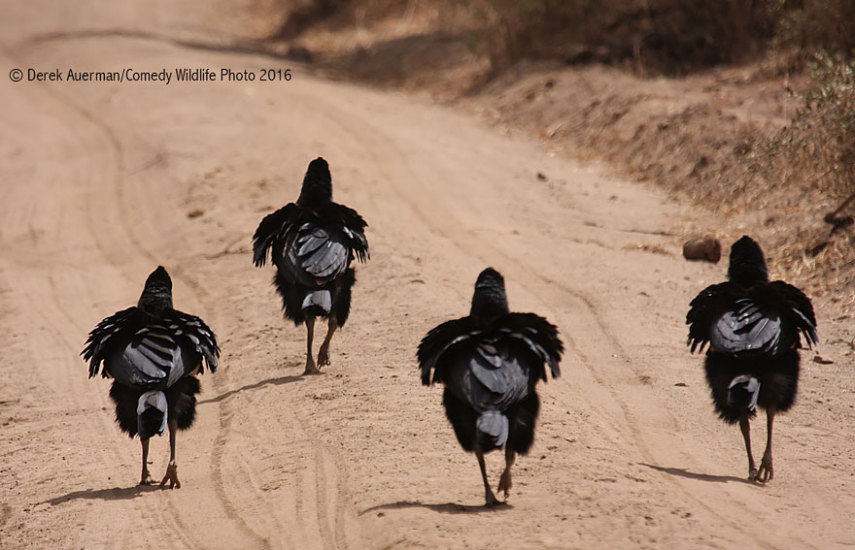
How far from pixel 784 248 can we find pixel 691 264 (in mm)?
1076

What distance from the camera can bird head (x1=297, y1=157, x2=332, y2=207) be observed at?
877 cm

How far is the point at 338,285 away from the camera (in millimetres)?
8609

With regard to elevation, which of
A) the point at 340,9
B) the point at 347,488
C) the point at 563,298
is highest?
the point at 340,9

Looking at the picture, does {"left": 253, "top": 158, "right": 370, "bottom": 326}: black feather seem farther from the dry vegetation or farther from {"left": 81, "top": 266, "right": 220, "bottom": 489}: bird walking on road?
the dry vegetation

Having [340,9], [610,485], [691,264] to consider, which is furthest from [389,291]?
[340,9]

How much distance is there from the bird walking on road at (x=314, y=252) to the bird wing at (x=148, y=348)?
1428mm

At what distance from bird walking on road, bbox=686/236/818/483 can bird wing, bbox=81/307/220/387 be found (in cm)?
333

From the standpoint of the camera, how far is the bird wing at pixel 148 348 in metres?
6.57

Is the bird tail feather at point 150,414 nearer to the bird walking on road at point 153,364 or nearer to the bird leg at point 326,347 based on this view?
the bird walking on road at point 153,364

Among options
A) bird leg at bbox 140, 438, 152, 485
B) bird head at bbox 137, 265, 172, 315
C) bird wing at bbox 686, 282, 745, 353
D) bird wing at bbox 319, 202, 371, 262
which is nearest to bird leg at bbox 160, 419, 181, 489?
bird leg at bbox 140, 438, 152, 485

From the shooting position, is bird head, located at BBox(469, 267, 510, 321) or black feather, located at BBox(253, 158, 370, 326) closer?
bird head, located at BBox(469, 267, 510, 321)

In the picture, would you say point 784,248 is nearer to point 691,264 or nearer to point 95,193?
point 691,264

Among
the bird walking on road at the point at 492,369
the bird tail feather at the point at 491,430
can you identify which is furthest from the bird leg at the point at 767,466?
the bird tail feather at the point at 491,430

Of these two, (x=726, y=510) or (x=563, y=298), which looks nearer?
(x=726, y=510)
